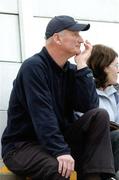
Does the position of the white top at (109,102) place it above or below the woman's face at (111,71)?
below

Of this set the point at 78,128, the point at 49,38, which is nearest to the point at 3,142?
the point at 78,128

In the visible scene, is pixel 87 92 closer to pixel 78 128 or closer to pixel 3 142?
pixel 78 128

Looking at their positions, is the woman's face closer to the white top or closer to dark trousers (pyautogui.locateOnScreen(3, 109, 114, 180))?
the white top

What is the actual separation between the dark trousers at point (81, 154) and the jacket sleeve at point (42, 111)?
0.09m

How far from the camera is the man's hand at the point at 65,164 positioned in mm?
3533

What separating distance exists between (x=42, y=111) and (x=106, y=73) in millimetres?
989

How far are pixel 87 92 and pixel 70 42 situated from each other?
365 millimetres

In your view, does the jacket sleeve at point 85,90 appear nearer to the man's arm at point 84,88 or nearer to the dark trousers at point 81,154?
the man's arm at point 84,88

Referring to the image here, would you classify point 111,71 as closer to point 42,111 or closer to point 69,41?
point 69,41

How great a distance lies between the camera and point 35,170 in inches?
144

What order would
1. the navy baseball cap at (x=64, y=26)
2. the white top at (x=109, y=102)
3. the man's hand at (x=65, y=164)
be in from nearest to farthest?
the man's hand at (x=65, y=164)
the navy baseball cap at (x=64, y=26)
the white top at (x=109, y=102)

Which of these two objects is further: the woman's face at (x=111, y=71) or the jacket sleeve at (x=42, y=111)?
the woman's face at (x=111, y=71)

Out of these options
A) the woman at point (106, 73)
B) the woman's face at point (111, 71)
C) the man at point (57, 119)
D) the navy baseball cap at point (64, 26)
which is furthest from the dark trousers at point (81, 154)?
the woman's face at point (111, 71)

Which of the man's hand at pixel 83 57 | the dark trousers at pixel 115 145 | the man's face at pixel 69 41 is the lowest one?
the dark trousers at pixel 115 145
